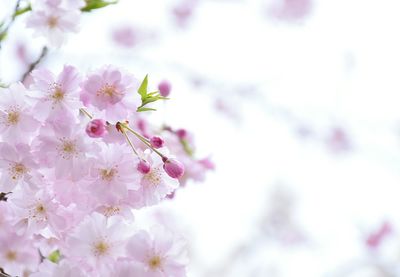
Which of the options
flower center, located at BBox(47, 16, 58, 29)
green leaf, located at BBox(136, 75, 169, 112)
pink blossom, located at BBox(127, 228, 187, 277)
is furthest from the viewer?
flower center, located at BBox(47, 16, 58, 29)

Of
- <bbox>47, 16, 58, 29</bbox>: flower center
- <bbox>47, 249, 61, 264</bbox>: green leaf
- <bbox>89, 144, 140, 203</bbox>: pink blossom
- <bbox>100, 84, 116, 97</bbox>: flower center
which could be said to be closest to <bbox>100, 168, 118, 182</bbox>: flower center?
<bbox>89, 144, 140, 203</bbox>: pink blossom

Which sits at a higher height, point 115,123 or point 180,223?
point 115,123

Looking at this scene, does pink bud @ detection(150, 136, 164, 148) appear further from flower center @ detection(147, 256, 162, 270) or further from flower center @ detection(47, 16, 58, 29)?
flower center @ detection(47, 16, 58, 29)

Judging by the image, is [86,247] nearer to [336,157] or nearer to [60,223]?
[60,223]

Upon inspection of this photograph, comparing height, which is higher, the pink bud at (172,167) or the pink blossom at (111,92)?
the pink blossom at (111,92)

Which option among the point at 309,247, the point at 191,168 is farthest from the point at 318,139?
the point at 191,168

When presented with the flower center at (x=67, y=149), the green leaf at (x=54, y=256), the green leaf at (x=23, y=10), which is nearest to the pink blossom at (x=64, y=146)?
the flower center at (x=67, y=149)

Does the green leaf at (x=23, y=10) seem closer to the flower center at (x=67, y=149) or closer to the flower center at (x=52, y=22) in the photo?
the flower center at (x=52, y=22)

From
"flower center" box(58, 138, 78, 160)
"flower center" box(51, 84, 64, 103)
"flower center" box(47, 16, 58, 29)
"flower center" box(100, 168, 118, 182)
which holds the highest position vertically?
"flower center" box(51, 84, 64, 103)
